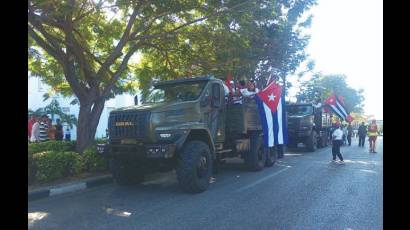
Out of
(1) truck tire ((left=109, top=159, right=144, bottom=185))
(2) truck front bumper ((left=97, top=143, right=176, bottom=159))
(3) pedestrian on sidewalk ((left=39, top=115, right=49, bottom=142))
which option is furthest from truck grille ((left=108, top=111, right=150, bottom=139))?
(3) pedestrian on sidewalk ((left=39, top=115, right=49, bottom=142))

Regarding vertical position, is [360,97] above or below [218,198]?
above

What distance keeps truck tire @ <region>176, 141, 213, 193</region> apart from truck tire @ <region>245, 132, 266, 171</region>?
321 centimetres

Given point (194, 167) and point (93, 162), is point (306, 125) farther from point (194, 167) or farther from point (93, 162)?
point (194, 167)

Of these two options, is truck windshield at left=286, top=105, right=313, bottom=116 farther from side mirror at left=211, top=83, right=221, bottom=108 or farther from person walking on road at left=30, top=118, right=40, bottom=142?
person walking on road at left=30, top=118, right=40, bottom=142

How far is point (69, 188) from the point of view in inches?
350

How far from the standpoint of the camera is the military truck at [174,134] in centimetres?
822

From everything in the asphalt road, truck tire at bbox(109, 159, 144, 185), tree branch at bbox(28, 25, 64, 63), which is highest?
tree branch at bbox(28, 25, 64, 63)

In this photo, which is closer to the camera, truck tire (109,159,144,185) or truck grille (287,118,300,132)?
truck tire (109,159,144,185)

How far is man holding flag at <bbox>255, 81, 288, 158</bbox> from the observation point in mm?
11836
